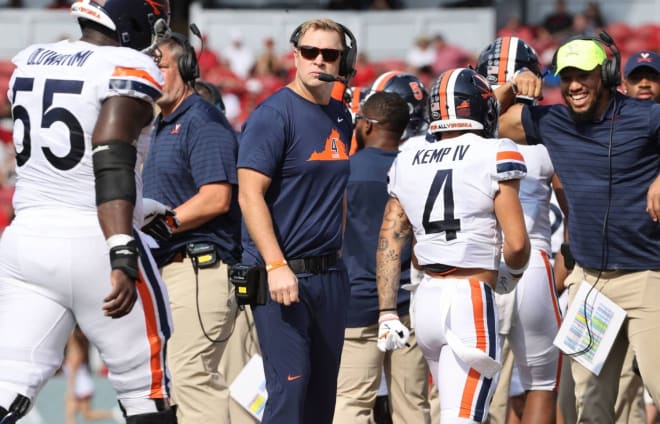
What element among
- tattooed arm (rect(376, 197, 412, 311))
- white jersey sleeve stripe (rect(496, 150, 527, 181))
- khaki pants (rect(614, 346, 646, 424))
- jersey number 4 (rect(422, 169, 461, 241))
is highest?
white jersey sleeve stripe (rect(496, 150, 527, 181))

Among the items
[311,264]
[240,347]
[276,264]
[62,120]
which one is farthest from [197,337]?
[62,120]

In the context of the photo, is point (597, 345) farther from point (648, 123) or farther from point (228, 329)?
point (228, 329)

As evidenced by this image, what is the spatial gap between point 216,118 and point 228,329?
1.14 metres

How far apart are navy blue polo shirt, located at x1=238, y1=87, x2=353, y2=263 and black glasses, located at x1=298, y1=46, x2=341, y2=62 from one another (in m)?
0.20

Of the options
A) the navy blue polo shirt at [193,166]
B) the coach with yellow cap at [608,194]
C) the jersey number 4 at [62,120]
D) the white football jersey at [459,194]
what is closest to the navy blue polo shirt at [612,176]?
the coach with yellow cap at [608,194]

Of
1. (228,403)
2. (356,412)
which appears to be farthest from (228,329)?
(356,412)

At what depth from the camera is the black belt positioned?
18.0ft

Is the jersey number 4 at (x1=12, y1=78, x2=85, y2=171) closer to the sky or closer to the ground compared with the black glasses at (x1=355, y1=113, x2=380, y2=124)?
closer to the sky

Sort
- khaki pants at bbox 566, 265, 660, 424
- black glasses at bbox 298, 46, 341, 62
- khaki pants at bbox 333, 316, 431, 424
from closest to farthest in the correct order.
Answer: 1. black glasses at bbox 298, 46, 341, 62
2. khaki pants at bbox 566, 265, 660, 424
3. khaki pants at bbox 333, 316, 431, 424

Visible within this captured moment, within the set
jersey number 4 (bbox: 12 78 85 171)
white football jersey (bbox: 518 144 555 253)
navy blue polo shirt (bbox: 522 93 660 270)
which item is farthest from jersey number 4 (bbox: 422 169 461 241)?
jersey number 4 (bbox: 12 78 85 171)

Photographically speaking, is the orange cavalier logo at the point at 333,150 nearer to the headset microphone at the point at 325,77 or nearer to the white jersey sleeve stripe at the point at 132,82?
the headset microphone at the point at 325,77

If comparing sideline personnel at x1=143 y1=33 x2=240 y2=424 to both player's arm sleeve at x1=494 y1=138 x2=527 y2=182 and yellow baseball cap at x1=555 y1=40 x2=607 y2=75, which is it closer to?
player's arm sleeve at x1=494 y1=138 x2=527 y2=182

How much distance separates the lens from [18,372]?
14.4 feet

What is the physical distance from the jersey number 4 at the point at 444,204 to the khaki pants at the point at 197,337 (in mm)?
1447
